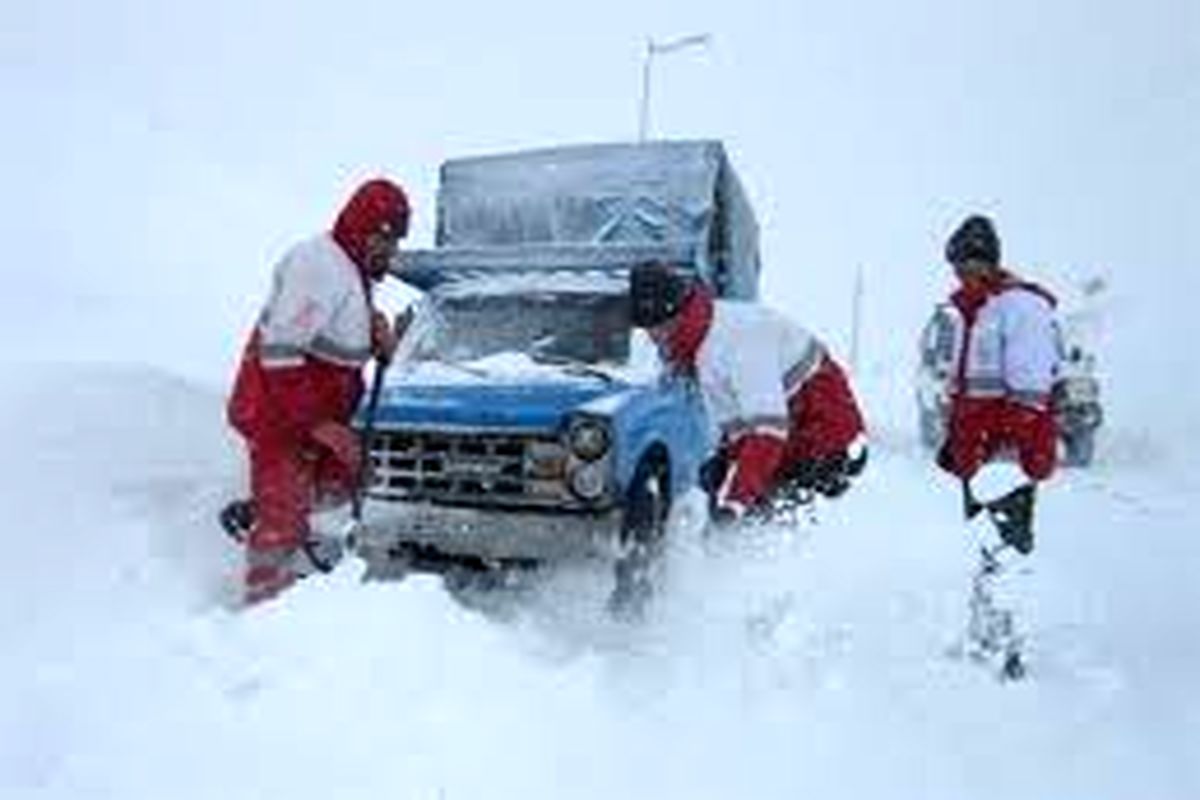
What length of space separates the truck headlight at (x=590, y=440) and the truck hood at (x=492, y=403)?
13 cm

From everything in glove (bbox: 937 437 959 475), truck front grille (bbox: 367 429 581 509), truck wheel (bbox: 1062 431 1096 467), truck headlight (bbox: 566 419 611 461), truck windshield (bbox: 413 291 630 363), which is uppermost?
truck windshield (bbox: 413 291 630 363)

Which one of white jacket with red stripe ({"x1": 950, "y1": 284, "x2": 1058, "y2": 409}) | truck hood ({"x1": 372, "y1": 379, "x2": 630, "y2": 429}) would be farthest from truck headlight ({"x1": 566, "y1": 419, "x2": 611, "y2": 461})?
white jacket with red stripe ({"x1": 950, "y1": 284, "x2": 1058, "y2": 409})

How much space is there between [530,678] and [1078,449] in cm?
1730

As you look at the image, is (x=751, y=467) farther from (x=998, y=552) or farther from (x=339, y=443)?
(x=339, y=443)

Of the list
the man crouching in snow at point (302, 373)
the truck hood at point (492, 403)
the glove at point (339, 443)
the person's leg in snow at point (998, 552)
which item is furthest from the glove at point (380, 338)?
the person's leg in snow at point (998, 552)

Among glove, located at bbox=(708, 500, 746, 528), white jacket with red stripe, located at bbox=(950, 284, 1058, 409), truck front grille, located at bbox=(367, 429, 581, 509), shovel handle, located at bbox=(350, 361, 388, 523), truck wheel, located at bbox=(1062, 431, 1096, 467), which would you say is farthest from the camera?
truck wheel, located at bbox=(1062, 431, 1096, 467)

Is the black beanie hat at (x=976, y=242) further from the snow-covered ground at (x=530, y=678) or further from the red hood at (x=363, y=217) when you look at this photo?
the red hood at (x=363, y=217)

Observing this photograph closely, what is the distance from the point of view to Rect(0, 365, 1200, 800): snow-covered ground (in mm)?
5680

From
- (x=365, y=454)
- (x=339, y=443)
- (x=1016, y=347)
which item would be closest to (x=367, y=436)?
(x=365, y=454)

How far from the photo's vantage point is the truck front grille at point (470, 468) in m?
8.60

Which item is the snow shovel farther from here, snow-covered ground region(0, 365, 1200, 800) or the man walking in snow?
the man walking in snow

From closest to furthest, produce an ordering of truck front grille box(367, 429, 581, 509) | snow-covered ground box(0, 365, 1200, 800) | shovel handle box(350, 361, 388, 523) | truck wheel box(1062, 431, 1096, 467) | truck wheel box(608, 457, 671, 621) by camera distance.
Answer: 1. snow-covered ground box(0, 365, 1200, 800)
2. shovel handle box(350, 361, 388, 523)
3. truck wheel box(608, 457, 671, 621)
4. truck front grille box(367, 429, 581, 509)
5. truck wheel box(1062, 431, 1096, 467)

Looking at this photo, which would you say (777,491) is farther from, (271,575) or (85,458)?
(85,458)

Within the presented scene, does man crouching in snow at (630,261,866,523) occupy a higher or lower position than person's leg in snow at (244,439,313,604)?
higher
